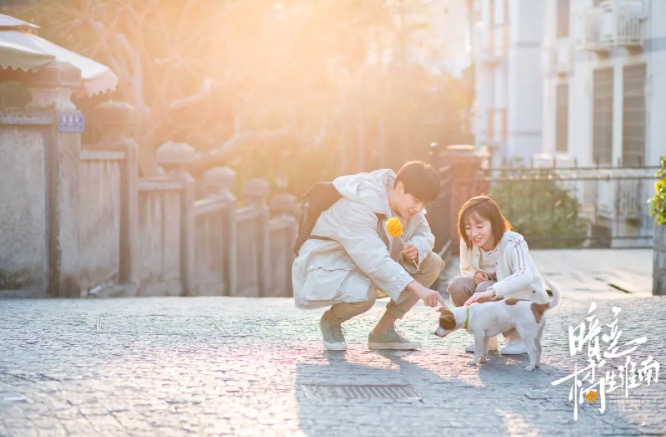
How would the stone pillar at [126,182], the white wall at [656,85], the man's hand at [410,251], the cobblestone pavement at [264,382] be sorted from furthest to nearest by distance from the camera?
the white wall at [656,85] → the stone pillar at [126,182] → the man's hand at [410,251] → the cobblestone pavement at [264,382]

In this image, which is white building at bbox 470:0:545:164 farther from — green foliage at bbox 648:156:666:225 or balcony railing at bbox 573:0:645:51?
green foliage at bbox 648:156:666:225

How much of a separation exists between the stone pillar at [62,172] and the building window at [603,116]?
50.8ft

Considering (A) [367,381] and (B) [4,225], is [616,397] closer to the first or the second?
(A) [367,381]

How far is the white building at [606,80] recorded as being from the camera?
21984 mm

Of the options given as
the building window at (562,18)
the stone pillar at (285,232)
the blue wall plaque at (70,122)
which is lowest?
the stone pillar at (285,232)

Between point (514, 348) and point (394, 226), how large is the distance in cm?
108

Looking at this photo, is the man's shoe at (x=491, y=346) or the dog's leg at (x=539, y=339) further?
the man's shoe at (x=491, y=346)

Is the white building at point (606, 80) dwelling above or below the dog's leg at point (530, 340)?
above

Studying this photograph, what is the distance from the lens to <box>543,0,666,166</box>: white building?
21984mm

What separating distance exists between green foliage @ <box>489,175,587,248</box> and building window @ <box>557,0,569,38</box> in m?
7.57

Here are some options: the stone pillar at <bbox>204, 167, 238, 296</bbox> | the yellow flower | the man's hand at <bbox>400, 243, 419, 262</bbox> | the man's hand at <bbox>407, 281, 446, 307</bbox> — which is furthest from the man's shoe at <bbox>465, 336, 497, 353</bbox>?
the stone pillar at <bbox>204, 167, 238, 296</bbox>

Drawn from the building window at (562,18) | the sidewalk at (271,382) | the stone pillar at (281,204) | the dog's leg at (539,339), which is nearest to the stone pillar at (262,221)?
the stone pillar at (281,204)

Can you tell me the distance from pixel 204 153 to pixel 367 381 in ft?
58.3

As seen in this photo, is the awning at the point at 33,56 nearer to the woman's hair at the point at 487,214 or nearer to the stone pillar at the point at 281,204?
the stone pillar at the point at 281,204
